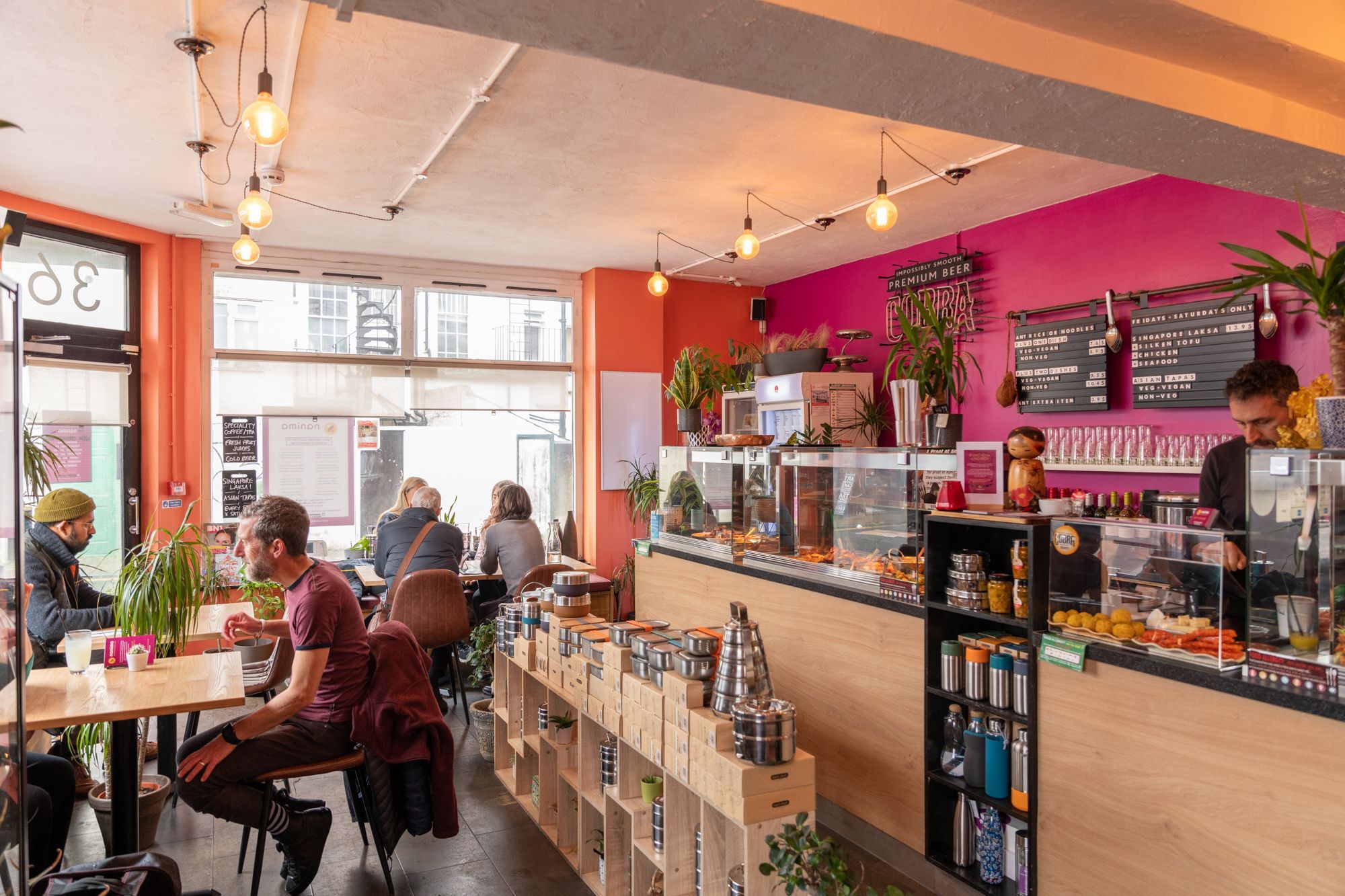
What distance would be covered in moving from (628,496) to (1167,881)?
18.7ft

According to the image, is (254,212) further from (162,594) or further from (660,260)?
(660,260)

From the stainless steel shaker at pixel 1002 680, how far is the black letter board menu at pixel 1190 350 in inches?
101

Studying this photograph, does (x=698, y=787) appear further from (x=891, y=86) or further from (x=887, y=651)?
(x=891, y=86)

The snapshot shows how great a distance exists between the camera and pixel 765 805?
8.01 ft

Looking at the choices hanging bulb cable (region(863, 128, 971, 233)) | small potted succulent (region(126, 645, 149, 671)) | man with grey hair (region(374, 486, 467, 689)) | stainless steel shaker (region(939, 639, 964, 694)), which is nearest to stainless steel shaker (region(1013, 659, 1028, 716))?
stainless steel shaker (region(939, 639, 964, 694))

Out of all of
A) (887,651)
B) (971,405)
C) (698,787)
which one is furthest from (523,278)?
(698,787)

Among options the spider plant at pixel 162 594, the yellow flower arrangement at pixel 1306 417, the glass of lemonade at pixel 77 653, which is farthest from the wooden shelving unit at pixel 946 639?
the glass of lemonade at pixel 77 653

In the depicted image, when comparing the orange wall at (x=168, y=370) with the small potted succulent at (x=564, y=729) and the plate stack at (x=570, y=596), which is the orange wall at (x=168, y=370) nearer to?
the plate stack at (x=570, y=596)

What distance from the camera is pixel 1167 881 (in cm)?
246

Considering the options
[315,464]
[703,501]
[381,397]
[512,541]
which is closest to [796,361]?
[703,501]

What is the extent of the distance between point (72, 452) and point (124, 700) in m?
3.77

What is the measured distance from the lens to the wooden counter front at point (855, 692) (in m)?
3.30

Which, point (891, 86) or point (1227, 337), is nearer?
point (891, 86)

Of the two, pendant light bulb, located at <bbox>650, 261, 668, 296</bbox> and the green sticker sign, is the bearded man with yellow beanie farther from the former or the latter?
the green sticker sign
